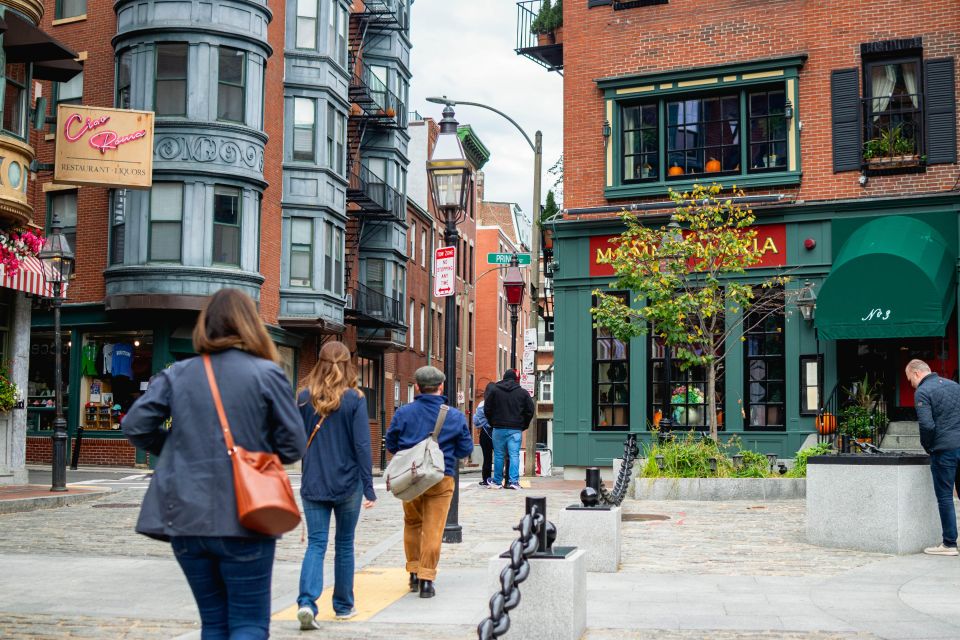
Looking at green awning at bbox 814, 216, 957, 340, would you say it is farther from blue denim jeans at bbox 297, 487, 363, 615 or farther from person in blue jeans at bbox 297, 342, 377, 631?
blue denim jeans at bbox 297, 487, 363, 615

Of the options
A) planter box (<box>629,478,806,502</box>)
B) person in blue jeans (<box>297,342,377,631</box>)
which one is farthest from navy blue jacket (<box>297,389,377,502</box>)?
planter box (<box>629,478,806,502</box>)

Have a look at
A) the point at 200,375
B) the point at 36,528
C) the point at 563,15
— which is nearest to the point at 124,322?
the point at 563,15

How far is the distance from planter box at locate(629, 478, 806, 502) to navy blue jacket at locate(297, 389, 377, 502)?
981 cm

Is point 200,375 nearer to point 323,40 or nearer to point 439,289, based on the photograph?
point 439,289

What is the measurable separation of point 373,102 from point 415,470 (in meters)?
31.4

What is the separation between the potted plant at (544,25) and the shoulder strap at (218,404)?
2163 cm

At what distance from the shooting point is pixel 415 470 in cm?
812

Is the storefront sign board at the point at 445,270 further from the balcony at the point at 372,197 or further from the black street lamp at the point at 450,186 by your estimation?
the balcony at the point at 372,197

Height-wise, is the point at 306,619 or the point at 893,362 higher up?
the point at 893,362

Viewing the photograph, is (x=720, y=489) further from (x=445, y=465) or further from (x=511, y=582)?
(x=511, y=582)

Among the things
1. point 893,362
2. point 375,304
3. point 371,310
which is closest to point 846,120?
point 893,362

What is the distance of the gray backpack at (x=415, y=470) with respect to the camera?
812cm

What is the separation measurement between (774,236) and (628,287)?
383 centimetres

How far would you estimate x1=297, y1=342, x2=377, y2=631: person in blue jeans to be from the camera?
7555mm
